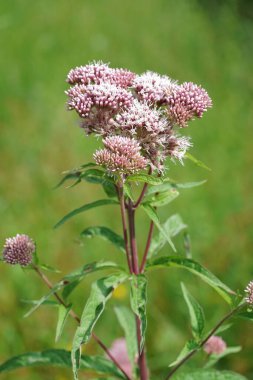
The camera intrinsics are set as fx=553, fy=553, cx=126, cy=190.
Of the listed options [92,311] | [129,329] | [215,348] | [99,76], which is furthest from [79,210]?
[215,348]

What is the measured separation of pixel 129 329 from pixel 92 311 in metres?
0.64

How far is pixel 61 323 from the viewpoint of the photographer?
1.70 metres

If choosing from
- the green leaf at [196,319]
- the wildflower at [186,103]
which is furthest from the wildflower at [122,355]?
the wildflower at [186,103]

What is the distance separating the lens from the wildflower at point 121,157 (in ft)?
5.43

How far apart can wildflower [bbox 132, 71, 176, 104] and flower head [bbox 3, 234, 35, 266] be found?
628 millimetres

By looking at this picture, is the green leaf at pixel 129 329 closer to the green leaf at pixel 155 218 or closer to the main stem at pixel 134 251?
the main stem at pixel 134 251

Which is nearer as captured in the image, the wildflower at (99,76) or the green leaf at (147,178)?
the green leaf at (147,178)

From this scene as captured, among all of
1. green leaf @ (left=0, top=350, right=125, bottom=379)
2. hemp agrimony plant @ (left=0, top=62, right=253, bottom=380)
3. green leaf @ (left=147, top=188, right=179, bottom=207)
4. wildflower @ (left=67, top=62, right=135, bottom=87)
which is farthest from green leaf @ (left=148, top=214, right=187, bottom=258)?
wildflower @ (left=67, top=62, right=135, bottom=87)

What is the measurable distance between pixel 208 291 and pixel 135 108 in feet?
5.89

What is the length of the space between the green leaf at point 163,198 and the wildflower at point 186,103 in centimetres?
25

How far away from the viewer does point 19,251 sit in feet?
5.97

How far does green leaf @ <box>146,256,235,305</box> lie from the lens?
5.67 ft

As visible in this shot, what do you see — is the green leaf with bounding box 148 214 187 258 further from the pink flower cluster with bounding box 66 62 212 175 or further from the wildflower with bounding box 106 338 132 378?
the wildflower with bounding box 106 338 132 378

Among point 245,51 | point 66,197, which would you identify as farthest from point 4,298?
point 245,51
